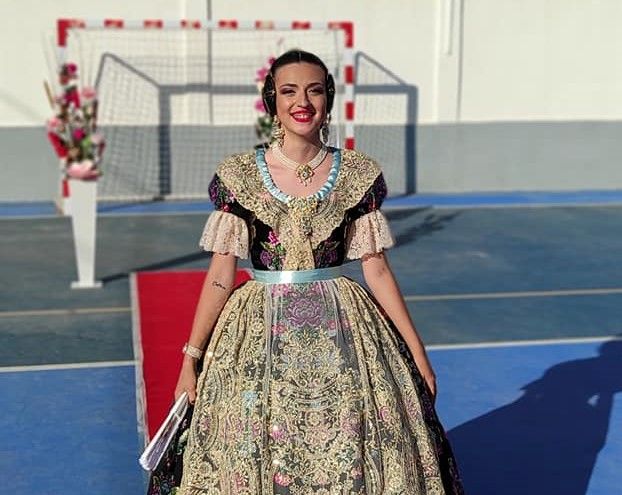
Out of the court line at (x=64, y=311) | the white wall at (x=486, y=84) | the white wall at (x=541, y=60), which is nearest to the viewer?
the court line at (x=64, y=311)

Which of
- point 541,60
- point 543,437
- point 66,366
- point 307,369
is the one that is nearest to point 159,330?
point 66,366

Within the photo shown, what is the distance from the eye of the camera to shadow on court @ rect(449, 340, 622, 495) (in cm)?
498

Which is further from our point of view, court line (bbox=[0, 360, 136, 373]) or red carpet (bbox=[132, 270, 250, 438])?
court line (bbox=[0, 360, 136, 373])

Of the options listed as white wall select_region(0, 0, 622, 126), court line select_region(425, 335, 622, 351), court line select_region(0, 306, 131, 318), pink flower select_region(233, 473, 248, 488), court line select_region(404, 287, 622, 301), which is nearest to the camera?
pink flower select_region(233, 473, 248, 488)

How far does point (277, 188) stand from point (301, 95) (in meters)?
0.31

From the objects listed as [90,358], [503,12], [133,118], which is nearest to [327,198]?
[90,358]

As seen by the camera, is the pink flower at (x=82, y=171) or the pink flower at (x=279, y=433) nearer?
the pink flower at (x=279, y=433)

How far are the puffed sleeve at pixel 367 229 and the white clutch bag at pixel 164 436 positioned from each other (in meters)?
0.73

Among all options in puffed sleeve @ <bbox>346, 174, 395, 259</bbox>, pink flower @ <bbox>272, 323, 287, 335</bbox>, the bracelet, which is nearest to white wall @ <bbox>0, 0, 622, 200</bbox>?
puffed sleeve @ <bbox>346, 174, 395, 259</bbox>

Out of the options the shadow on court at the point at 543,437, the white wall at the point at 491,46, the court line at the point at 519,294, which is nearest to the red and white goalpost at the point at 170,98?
the white wall at the point at 491,46

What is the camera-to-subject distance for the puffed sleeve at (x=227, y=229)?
11.8ft

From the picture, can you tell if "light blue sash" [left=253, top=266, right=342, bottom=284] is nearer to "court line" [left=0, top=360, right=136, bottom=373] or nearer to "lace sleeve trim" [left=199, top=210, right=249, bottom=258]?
"lace sleeve trim" [left=199, top=210, right=249, bottom=258]

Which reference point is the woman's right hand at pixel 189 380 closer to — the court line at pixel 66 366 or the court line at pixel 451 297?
the court line at pixel 66 366

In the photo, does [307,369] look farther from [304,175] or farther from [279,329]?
[304,175]
